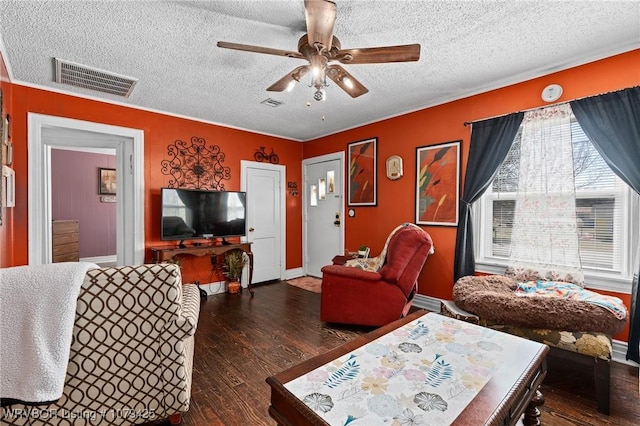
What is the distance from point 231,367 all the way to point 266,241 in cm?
272

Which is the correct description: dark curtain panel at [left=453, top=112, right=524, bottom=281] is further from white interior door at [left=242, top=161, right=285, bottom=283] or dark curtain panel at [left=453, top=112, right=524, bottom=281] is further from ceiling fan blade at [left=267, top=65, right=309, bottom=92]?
white interior door at [left=242, top=161, right=285, bottom=283]

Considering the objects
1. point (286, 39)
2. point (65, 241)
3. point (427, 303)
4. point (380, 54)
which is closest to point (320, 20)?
point (380, 54)

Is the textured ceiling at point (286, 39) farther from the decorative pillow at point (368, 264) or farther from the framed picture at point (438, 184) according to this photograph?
the decorative pillow at point (368, 264)

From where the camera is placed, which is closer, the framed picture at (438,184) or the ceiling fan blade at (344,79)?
the ceiling fan blade at (344,79)

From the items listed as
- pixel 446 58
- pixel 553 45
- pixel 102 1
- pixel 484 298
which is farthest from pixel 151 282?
pixel 553 45

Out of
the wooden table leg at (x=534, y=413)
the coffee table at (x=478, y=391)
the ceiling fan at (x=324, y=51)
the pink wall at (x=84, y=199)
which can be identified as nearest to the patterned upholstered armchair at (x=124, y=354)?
the coffee table at (x=478, y=391)

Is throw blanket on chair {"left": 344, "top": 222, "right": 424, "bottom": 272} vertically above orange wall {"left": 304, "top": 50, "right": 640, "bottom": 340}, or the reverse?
orange wall {"left": 304, "top": 50, "right": 640, "bottom": 340}

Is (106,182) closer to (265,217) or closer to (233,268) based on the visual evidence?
(265,217)

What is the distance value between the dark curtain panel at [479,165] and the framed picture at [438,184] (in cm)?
13

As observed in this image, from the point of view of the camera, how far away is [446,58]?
2.44 m

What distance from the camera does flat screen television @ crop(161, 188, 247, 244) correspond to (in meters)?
3.68

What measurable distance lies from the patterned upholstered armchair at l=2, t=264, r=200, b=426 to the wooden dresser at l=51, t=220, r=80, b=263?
198 inches

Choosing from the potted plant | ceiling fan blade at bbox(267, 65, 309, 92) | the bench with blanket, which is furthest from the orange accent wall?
ceiling fan blade at bbox(267, 65, 309, 92)

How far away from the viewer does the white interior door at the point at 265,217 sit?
4.65m
